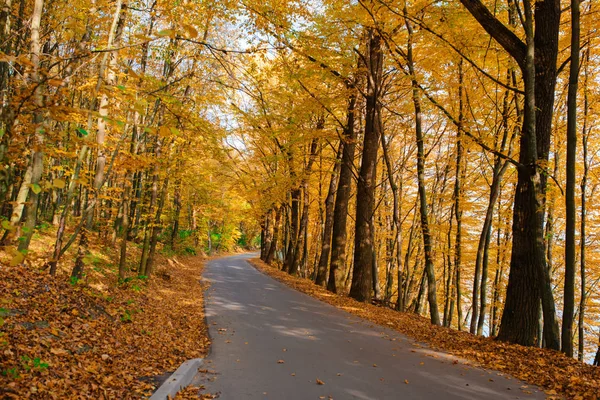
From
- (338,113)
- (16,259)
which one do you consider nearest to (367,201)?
(338,113)

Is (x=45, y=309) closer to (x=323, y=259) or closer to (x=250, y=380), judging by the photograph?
(x=250, y=380)

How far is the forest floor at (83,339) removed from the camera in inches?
161

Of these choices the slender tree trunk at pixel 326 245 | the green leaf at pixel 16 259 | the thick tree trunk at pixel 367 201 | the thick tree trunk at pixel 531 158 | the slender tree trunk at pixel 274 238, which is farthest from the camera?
the slender tree trunk at pixel 274 238

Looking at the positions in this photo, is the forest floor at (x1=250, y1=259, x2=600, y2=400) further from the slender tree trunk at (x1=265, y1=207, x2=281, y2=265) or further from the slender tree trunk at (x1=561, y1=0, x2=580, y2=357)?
the slender tree trunk at (x1=265, y1=207, x2=281, y2=265)

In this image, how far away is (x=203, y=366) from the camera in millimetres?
5910

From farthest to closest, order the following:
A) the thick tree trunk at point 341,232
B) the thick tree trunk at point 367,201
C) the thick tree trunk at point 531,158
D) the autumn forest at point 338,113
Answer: the thick tree trunk at point 341,232 < the thick tree trunk at point 367,201 < the thick tree trunk at point 531,158 < the autumn forest at point 338,113

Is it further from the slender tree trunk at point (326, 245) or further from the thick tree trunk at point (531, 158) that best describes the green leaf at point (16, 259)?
the slender tree trunk at point (326, 245)

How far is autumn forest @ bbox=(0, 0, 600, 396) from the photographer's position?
6.76 metres

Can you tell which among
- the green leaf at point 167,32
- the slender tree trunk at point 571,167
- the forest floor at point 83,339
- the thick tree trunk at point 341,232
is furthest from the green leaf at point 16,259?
the thick tree trunk at point 341,232

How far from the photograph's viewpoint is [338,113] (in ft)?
64.6

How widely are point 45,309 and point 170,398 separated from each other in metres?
2.93

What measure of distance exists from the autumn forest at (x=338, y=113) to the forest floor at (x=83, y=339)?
775mm

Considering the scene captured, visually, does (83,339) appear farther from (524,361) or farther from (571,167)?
(571,167)

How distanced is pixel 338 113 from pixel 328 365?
603 inches
